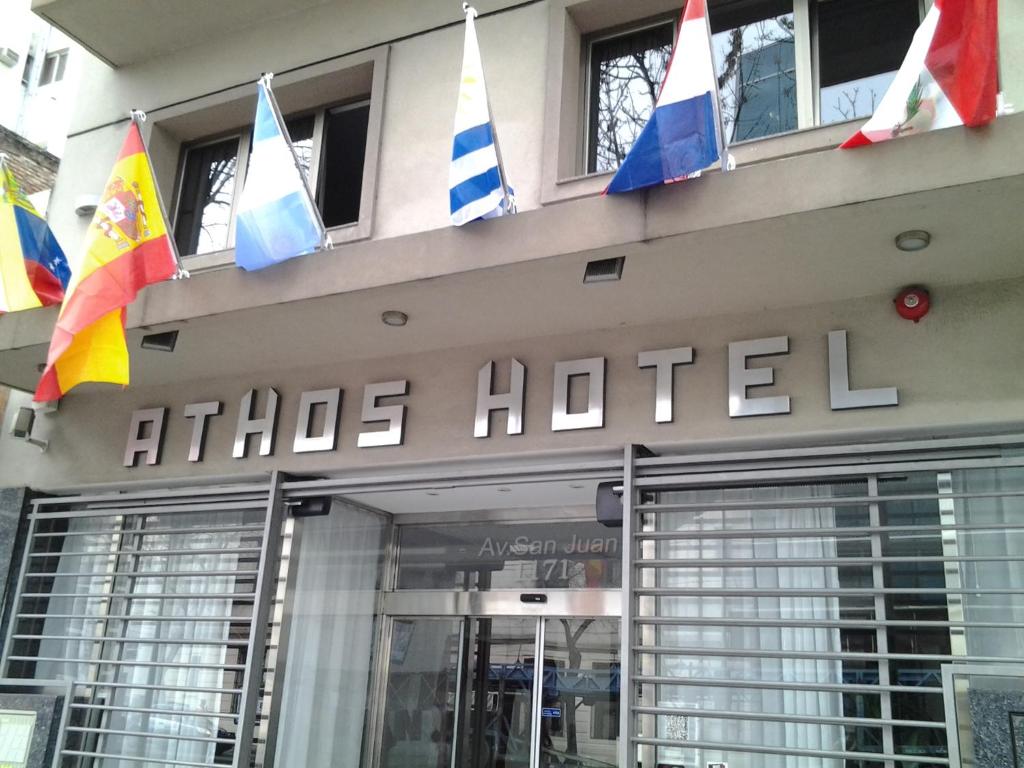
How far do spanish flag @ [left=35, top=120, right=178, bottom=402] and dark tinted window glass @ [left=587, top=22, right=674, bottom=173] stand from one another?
3.10 meters

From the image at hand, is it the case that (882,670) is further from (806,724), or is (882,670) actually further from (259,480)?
(259,480)

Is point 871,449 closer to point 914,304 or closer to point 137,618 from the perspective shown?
point 914,304

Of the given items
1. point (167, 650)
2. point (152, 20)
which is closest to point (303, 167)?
point (152, 20)

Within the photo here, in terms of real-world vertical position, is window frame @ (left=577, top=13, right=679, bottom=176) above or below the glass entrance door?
above

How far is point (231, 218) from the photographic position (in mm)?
8211

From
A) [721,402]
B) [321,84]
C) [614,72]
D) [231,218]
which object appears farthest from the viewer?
[231,218]

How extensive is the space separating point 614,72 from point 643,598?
3.79 meters

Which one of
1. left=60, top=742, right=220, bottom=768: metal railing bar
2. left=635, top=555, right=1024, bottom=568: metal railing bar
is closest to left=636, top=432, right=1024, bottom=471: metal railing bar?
left=635, top=555, right=1024, bottom=568: metal railing bar

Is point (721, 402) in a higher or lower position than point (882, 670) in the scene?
higher

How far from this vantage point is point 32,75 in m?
28.0

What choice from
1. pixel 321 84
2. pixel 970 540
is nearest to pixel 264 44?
pixel 321 84

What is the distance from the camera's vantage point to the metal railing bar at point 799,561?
15.5 ft

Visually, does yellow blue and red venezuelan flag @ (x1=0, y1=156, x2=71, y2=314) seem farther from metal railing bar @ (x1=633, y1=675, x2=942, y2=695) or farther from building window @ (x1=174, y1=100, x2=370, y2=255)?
metal railing bar @ (x1=633, y1=675, x2=942, y2=695)

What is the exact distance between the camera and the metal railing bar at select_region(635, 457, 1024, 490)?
4934 mm
